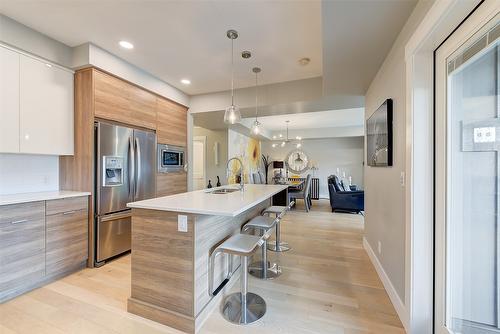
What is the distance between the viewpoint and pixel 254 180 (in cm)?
685

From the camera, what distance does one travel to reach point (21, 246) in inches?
79.9

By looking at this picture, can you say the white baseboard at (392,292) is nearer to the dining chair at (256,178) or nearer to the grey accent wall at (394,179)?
the grey accent wall at (394,179)

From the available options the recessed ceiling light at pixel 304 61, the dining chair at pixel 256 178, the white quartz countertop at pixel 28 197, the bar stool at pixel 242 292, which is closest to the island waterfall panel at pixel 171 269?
the bar stool at pixel 242 292

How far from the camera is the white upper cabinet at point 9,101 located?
2.08 meters

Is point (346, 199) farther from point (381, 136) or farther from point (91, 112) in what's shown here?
point (91, 112)

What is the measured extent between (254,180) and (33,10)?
5634 mm

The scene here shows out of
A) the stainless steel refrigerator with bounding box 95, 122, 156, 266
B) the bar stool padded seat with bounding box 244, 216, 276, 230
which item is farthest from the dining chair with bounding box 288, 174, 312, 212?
the stainless steel refrigerator with bounding box 95, 122, 156, 266

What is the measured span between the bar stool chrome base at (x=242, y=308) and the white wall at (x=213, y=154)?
14.5 feet

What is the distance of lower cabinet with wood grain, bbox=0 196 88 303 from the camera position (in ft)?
6.39

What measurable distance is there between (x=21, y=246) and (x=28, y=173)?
0.91 metres

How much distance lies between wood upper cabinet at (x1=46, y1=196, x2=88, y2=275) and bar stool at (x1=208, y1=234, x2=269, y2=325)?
5.90 ft

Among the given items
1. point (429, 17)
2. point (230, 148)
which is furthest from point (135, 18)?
point (230, 148)

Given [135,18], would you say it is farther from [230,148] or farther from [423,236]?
[230,148]

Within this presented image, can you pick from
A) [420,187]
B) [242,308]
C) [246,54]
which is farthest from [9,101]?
[420,187]
